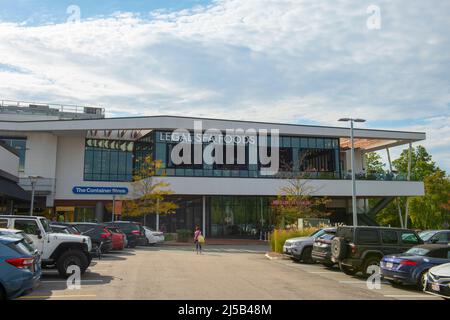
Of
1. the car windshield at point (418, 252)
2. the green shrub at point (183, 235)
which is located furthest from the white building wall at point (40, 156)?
the car windshield at point (418, 252)

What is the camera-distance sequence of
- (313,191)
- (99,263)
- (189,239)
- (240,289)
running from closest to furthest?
(240,289)
(99,263)
(189,239)
(313,191)

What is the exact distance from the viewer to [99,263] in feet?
61.4

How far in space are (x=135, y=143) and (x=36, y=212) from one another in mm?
12049

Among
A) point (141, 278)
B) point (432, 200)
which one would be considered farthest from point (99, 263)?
→ point (432, 200)

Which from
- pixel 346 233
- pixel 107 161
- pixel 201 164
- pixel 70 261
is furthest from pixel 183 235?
pixel 70 261

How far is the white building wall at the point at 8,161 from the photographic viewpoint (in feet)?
93.5

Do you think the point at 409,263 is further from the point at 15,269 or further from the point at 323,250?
the point at 15,269

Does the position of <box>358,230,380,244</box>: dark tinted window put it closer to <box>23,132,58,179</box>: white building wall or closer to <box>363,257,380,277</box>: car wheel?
<box>363,257,380,277</box>: car wheel

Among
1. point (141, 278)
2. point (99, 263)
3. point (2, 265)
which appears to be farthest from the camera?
point (99, 263)

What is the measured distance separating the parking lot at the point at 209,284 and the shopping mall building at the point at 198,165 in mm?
23047

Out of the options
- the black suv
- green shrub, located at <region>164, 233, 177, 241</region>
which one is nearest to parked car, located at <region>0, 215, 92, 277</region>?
the black suv

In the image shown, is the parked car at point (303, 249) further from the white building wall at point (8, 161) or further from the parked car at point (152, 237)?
the white building wall at point (8, 161)

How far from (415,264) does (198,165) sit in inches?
1179

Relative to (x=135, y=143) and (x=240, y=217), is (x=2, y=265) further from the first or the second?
(x=135, y=143)
